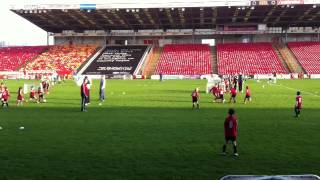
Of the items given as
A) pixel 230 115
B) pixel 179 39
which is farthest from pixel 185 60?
pixel 230 115

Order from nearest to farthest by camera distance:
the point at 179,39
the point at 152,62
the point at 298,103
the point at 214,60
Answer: the point at 298,103 → the point at 214,60 → the point at 152,62 → the point at 179,39

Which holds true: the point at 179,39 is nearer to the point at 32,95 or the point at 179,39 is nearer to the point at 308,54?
the point at 308,54

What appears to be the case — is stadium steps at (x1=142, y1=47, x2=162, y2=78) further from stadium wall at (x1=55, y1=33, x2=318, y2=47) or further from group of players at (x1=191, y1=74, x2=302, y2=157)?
group of players at (x1=191, y1=74, x2=302, y2=157)

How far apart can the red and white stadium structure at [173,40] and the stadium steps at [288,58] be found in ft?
0.51

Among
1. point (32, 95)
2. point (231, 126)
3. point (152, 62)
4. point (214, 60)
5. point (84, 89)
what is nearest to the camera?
point (231, 126)

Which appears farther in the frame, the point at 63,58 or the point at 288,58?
the point at 63,58

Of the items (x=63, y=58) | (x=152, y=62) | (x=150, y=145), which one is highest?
(x=63, y=58)

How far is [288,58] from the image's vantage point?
75.4 meters

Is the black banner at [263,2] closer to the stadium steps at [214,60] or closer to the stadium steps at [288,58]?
the stadium steps at [288,58]

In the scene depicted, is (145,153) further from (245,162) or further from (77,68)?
(77,68)

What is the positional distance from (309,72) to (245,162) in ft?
203

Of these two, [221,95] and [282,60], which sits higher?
[282,60]

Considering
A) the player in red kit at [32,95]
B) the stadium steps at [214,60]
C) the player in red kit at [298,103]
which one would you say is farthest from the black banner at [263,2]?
the player in red kit at [298,103]

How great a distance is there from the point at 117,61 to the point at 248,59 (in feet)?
70.3
